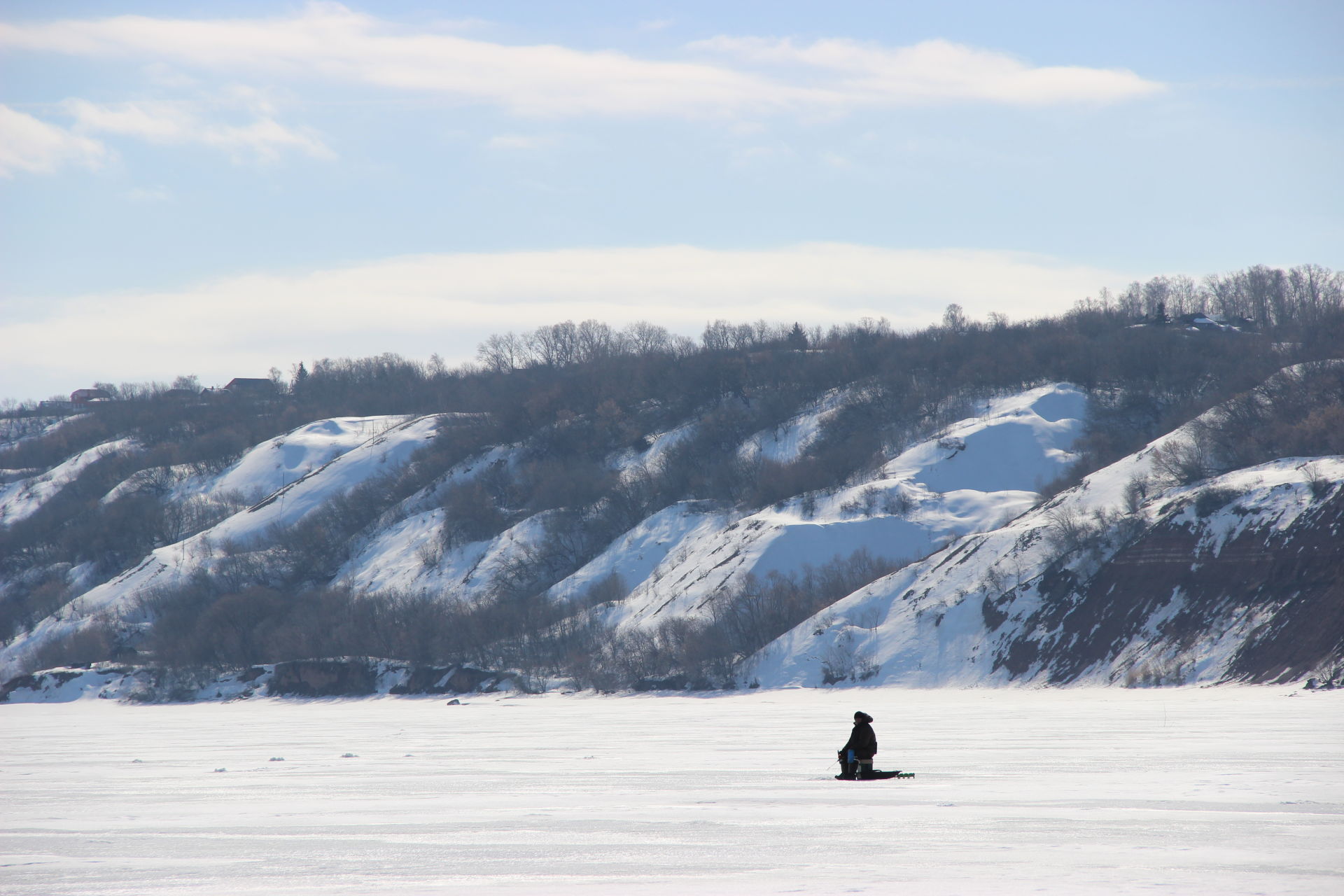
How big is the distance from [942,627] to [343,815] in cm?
4766

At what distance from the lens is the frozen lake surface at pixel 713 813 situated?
42.1 ft

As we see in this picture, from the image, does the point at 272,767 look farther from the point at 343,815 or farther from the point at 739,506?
the point at 739,506

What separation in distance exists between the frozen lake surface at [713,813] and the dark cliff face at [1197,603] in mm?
14680

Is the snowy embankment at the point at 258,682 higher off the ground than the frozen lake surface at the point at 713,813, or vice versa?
the frozen lake surface at the point at 713,813

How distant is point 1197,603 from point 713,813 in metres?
43.5

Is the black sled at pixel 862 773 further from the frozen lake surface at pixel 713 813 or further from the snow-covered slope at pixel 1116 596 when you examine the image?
the snow-covered slope at pixel 1116 596

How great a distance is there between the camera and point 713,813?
17.2 m

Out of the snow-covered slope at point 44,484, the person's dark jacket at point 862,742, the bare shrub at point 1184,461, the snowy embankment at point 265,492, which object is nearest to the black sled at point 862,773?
the person's dark jacket at point 862,742

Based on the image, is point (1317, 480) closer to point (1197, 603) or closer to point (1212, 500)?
point (1212, 500)

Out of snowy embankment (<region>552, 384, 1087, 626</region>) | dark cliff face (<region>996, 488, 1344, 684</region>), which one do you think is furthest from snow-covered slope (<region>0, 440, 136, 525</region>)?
dark cliff face (<region>996, 488, 1344, 684</region>)

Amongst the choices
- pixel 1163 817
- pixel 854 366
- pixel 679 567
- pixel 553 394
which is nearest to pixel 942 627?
pixel 679 567

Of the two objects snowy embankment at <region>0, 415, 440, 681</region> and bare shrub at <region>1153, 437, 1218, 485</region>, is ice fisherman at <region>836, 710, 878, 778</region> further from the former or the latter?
snowy embankment at <region>0, 415, 440, 681</region>

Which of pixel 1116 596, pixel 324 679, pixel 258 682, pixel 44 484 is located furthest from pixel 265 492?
pixel 1116 596

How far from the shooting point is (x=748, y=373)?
122 metres
